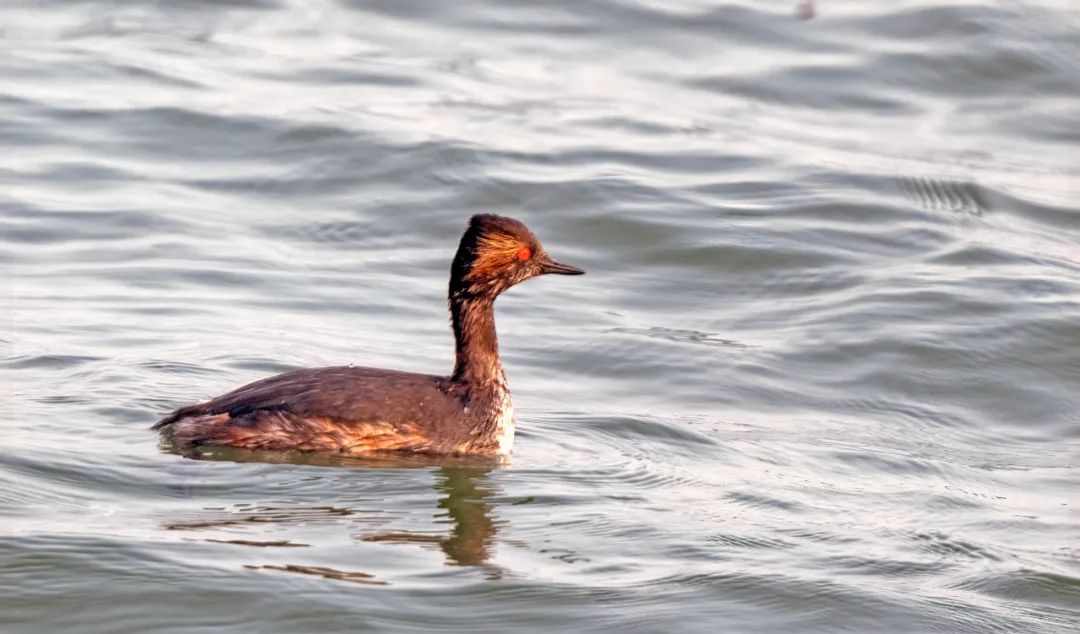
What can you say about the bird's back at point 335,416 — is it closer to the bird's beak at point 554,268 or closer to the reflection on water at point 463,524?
the reflection on water at point 463,524

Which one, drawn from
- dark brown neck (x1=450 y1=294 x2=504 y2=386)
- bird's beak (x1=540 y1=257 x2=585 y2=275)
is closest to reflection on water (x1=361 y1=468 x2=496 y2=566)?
dark brown neck (x1=450 y1=294 x2=504 y2=386)

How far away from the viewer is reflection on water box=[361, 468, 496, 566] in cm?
838

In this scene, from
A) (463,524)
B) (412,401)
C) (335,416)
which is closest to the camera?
(463,524)

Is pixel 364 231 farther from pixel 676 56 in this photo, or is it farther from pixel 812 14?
pixel 812 14

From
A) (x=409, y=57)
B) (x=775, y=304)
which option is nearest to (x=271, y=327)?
(x=775, y=304)

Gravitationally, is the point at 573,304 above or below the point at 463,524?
below

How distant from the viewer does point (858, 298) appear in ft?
44.9

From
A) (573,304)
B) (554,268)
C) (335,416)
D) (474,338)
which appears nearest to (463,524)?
(335,416)

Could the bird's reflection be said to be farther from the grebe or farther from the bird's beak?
the bird's beak

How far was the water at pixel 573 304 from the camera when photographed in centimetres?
814

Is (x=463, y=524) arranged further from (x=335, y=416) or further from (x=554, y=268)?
(x=554, y=268)

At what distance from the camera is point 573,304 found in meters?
13.7

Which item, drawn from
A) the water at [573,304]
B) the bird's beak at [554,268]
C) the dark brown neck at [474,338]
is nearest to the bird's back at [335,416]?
the water at [573,304]

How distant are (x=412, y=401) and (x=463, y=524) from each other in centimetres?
142
